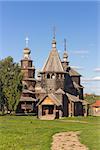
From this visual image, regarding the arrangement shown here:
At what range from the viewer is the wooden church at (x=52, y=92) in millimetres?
52750

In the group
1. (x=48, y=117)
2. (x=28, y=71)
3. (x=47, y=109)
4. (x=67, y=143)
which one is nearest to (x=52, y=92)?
(x=47, y=109)

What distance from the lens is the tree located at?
160 ft

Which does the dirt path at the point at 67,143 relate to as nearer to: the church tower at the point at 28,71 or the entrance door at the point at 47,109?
the entrance door at the point at 47,109

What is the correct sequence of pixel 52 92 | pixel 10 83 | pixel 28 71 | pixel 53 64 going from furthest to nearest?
pixel 28 71
pixel 53 64
pixel 52 92
pixel 10 83

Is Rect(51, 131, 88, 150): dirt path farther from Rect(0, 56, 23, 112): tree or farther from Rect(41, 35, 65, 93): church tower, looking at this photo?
Rect(41, 35, 65, 93): church tower

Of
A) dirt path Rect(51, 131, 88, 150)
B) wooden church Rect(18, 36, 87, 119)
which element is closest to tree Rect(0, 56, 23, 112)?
wooden church Rect(18, 36, 87, 119)

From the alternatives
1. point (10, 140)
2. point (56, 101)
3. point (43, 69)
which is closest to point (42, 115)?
point (56, 101)

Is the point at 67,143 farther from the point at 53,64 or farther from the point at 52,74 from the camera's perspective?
the point at 53,64

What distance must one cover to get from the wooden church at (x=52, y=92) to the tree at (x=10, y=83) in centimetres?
498

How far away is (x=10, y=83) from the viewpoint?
49.3 m

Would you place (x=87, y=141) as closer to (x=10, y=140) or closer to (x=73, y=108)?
(x=10, y=140)

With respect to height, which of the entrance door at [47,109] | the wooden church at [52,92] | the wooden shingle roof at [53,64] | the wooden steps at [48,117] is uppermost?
the wooden shingle roof at [53,64]

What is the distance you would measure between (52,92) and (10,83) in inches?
345

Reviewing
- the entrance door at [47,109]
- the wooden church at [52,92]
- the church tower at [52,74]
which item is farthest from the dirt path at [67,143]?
the church tower at [52,74]
